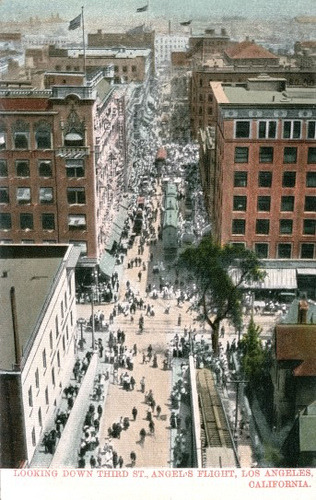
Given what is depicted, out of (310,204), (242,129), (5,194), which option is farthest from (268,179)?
(5,194)

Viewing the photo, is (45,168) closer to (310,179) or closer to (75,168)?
(75,168)

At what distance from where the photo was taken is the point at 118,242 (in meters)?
51.7

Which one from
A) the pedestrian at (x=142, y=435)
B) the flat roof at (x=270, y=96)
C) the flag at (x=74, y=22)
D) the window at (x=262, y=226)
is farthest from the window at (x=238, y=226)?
the pedestrian at (x=142, y=435)

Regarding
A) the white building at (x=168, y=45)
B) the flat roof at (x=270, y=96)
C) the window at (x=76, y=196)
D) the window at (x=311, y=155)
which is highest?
the white building at (x=168, y=45)

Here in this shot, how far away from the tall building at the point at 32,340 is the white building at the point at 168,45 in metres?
53.9

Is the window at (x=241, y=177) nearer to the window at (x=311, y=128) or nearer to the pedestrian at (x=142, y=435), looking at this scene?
the window at (x=311, y=128)

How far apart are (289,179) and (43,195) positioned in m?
16.2

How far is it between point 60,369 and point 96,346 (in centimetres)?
597

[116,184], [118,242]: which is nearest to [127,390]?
[118,242]

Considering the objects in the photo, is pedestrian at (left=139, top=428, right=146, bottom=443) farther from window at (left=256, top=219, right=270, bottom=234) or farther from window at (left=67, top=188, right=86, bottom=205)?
window at (left=67, top=188, right=86, bottom=205)

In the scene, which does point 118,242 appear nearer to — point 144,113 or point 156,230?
point 156,230

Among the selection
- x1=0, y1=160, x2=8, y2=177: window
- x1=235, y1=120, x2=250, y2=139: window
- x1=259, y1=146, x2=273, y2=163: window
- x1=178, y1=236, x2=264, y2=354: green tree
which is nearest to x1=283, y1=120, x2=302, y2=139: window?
x1=259, y1=146, x2=273, y2=163: window

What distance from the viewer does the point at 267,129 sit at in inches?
1576

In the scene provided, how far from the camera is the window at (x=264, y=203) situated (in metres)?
41.4
